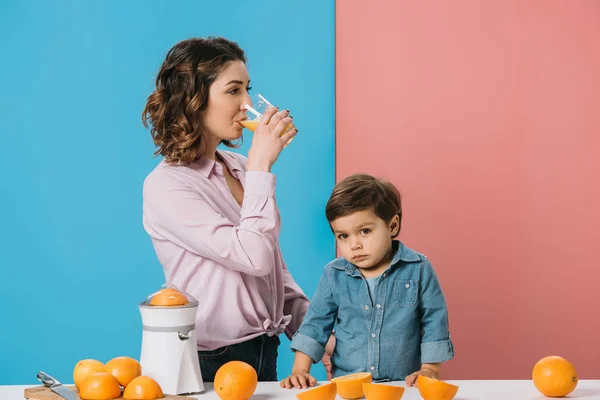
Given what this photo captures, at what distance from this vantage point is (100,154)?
2934 mm

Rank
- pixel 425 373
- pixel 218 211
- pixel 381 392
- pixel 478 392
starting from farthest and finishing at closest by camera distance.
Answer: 1. pixel 218 211
2. pixel 425 373
3. pixel 478 392
4. pixel 381 392

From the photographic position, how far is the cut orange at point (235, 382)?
1.29 m

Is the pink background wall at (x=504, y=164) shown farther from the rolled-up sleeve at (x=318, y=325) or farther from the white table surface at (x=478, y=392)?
the white table surface at (x=478, y=392)

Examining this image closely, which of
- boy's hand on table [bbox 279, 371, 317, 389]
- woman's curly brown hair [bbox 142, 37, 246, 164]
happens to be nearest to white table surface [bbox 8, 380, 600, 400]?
boy's hand on table [bbox 279, 371, 317, 389]

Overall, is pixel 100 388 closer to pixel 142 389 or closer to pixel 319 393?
pixel 142 389

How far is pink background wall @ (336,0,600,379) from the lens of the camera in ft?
9.55

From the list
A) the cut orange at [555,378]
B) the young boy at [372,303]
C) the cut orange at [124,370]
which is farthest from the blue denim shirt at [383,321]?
the cut orange at [124,370]

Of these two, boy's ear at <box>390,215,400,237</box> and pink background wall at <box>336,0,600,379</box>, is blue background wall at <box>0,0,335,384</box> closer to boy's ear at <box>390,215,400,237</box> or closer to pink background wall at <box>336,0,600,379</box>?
pink background wall at <box>336,0,600,379</box>

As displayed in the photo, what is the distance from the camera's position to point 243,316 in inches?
66.4

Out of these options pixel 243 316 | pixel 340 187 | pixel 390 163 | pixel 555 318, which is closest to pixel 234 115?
pixel 340 187

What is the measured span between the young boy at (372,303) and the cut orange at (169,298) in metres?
0.35

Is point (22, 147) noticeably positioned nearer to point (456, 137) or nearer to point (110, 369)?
point (456, 137)

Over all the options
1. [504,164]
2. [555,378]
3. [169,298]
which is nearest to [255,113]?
[169,298]

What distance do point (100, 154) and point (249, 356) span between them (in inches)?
58.0
